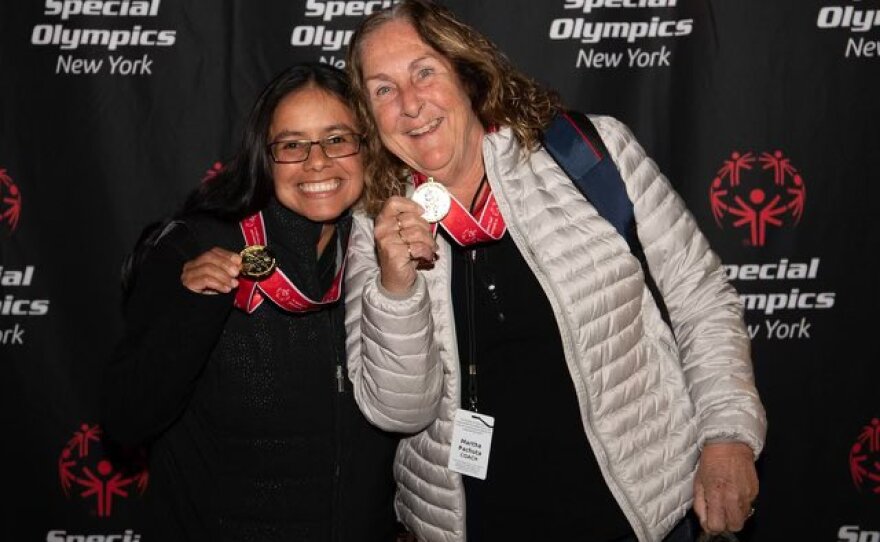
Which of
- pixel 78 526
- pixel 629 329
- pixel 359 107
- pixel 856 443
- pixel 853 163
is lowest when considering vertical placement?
pixel 78 526

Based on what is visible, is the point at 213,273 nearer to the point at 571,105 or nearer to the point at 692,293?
the point at 692,293

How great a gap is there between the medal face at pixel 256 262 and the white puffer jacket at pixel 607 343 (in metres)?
0.24

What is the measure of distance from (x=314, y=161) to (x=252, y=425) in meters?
0.69

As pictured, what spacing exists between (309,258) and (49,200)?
1.61 m

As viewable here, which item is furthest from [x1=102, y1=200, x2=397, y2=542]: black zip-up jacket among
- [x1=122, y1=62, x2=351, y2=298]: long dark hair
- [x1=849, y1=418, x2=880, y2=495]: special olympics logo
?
[x1=849, y1=418, x2=880, y2=495]: special olympics logo

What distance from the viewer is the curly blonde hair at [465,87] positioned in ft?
7.02

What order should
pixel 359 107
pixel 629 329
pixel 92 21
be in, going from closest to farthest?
pixel 629 329 < pixel 359 107 < pixel 92 21

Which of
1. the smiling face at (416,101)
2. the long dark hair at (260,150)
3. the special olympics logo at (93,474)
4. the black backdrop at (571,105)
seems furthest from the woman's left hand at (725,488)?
the special olympics logo at (93,474)

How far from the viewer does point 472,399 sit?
212 cm

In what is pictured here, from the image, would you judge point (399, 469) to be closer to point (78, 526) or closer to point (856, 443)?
point (78, 526)

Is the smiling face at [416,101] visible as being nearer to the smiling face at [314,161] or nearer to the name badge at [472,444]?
the smiling face at [314,161]

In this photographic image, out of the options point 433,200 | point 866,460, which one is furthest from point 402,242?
point 866,460

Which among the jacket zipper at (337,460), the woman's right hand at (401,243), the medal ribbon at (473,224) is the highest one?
the medal ribbon at (473,224)

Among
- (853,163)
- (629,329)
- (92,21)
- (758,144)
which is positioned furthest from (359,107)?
(853,163)
